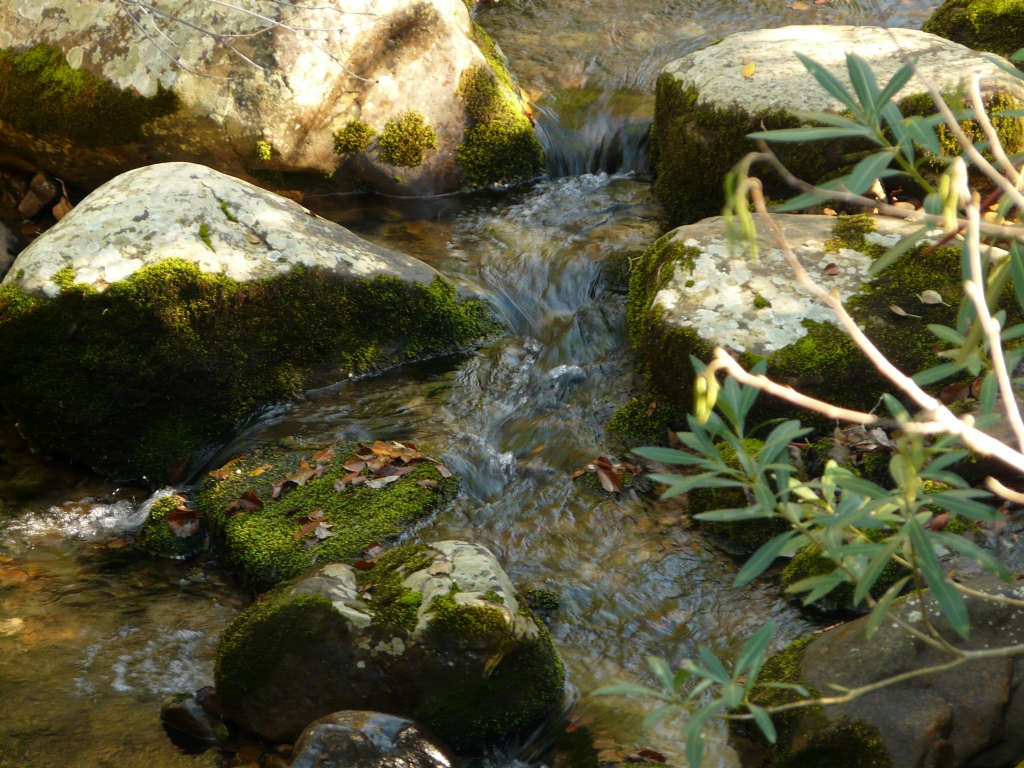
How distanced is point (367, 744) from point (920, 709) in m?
2.07

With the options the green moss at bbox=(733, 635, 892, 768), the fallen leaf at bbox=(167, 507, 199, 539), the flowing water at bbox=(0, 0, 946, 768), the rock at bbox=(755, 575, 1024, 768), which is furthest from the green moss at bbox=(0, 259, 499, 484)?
the rock at bbox=(755, 575, 1024, 768)

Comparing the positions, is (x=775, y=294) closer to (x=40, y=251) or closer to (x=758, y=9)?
(x=40, y=251)

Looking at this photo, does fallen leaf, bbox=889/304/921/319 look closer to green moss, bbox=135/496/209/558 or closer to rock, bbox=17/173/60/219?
green moss, bbox=135/496/209/558

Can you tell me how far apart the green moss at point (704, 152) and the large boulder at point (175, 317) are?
256cm

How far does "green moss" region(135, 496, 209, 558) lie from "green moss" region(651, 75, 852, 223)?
4.59 meters

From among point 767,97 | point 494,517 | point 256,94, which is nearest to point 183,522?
point 494,517

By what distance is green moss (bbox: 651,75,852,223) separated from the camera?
6.36 m

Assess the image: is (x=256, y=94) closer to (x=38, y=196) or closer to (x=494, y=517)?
(x=38, y=196)

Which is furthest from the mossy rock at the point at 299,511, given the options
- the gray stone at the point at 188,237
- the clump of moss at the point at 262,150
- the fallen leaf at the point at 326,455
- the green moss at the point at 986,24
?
the green moss at the point at 986,24

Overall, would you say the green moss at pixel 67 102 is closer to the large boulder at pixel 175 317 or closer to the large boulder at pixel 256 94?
the large boulder at pixel 256 94

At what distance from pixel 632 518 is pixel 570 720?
137 centimetres

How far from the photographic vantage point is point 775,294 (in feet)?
16.7

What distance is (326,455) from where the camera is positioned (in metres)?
5.27

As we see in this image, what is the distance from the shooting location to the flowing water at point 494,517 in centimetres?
399
